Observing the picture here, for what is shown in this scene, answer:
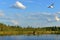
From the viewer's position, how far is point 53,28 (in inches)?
7028

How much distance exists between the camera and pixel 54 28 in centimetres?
17850

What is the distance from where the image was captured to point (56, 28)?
595 ft

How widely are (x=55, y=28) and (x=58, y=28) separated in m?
4.51

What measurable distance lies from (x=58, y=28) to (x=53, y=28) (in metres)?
6.00

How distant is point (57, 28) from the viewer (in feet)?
597

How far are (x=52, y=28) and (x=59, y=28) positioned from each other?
924 cm

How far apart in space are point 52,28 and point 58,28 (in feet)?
25.6

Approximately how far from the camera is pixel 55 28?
588ft

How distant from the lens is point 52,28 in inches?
6964

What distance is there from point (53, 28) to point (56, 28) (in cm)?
385

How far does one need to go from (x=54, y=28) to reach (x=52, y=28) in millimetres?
2311

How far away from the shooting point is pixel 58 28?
183 meters
